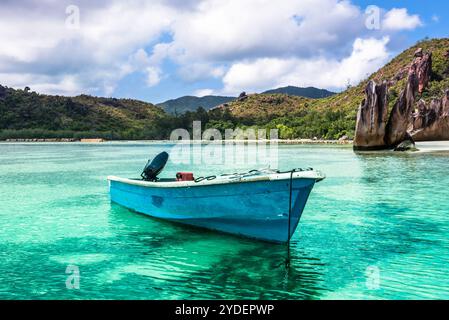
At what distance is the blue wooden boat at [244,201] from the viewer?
8641 mm

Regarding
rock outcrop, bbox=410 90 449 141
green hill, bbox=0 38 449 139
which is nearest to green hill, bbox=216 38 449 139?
green hill, bbox=0 38 449 139

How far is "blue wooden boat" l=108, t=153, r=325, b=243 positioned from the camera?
28.3 feet

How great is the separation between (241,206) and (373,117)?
38750mm

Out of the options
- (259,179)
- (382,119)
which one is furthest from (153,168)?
(382,119)

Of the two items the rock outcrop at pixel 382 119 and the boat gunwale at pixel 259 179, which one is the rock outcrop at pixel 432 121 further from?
the boat gunwale at pixel 259 179

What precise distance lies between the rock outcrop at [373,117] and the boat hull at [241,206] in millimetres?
37669

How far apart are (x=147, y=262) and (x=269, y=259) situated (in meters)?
2.44

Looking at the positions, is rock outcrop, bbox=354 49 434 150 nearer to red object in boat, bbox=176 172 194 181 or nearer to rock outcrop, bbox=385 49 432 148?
rock outcrop, bbox=385 49 432 148

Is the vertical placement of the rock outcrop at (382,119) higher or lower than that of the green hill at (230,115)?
lower

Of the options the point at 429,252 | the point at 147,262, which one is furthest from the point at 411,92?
the point at 147,262

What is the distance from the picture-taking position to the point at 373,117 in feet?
147

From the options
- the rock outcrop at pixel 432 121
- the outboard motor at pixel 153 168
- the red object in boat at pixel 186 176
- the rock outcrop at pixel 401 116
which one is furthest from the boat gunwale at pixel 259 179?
the rock outcrop at pixel 432 121

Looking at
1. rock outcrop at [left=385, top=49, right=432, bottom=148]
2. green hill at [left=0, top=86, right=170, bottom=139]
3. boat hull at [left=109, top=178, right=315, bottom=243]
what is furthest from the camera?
green hill at [left=0, top=86, right=170, bottom=139]
